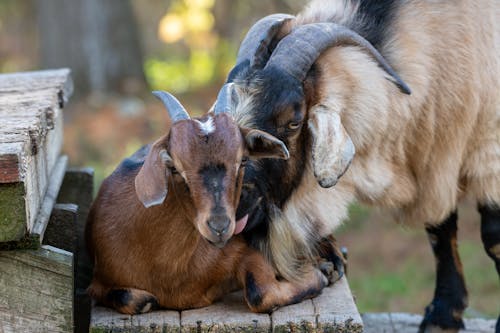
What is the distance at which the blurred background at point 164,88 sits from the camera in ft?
28.6

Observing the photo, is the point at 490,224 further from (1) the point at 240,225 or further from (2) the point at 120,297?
(2) the point at 120,297

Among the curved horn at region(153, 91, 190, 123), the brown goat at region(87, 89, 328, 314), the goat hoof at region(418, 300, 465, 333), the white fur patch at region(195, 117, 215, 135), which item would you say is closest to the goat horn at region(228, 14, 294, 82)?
the brown goat at region(87, 89, 328, 314)

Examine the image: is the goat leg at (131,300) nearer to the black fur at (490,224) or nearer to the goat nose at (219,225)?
the goat nose at (219,225)

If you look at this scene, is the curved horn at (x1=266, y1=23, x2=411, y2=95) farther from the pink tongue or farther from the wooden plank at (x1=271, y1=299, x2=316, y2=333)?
the wooden plank at (x1=271, y1=299, x2=316, y2=333)

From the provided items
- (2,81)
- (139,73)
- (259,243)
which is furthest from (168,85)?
(259,243)

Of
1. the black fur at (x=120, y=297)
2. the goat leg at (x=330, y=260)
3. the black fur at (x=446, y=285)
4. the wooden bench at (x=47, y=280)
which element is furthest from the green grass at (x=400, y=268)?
the black fur at (x=120, y=297)

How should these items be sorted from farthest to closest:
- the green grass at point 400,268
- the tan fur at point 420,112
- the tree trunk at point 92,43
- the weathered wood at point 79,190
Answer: the tree trunk at point 92,43 → the green grass at point 400,268 → the weathered wood at point 79,190 → the tan fur at point 420,112

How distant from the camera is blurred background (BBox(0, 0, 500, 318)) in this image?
28.6ft

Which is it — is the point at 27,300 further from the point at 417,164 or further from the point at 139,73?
the point at 139,73

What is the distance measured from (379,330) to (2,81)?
2630 millimetres

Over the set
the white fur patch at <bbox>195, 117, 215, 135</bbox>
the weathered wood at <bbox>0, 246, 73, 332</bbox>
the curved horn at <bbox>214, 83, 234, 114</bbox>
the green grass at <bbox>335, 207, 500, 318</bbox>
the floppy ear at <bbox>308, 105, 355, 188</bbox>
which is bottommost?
the green grass at <bbox>335, 207, 500, 318</bbox>

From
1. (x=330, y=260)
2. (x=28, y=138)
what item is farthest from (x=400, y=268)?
(x=28, y=138)

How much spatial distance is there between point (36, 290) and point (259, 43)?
5.28ft

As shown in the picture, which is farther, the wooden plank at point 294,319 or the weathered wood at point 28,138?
the wooden plank at point 294,319
